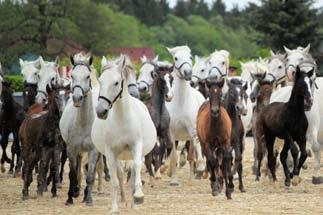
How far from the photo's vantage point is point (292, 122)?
15328mm

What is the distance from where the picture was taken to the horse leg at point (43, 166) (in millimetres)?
15148

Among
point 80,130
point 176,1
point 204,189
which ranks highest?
point 176,1

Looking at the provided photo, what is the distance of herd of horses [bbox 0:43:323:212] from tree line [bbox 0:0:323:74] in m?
24.0

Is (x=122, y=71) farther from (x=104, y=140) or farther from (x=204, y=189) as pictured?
(x=204, y=189)

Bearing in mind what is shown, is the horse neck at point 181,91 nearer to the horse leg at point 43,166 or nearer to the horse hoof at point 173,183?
the horse hoof at point 173,183

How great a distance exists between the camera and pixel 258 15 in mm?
44438

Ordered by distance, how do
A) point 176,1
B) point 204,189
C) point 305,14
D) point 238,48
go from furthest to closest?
point 176,1, point 238,48, point 305,14, point 204,189

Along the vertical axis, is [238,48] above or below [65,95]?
above

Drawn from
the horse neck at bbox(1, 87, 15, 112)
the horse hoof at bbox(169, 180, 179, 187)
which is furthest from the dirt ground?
the horse neck at bbox(1, 87, 15, 112)

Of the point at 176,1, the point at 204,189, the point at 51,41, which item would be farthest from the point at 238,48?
the point at 204,189

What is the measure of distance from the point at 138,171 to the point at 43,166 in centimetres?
329

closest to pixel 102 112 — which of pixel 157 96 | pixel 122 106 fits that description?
pixel 122 106

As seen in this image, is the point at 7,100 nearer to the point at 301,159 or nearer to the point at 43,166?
the point at 43,166

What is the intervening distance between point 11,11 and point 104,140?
176ft
